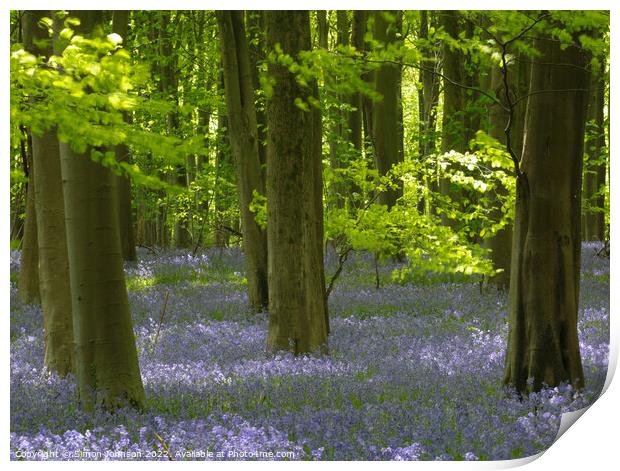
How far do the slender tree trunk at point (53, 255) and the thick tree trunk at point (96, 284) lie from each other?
1.41 meters

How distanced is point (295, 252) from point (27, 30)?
390cm

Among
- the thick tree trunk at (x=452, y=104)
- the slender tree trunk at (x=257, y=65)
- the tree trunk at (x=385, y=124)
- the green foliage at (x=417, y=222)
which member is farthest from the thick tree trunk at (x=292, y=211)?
the tree trunk at (x=385, y=124)

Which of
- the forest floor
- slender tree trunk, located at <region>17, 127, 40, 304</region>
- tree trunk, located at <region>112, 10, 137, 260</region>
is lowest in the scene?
the forest floor

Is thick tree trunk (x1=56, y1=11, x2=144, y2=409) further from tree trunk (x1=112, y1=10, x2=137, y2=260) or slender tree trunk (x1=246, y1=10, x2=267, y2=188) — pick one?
slender tree trunk (x1=246, y1=10, x2=267, y2=188)

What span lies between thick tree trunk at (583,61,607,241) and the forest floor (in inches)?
37.0

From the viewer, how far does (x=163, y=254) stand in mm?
11305

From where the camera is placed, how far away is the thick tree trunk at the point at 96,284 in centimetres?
553

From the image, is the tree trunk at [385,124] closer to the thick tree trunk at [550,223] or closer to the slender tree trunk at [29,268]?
the slender tree trunk at [29,268]

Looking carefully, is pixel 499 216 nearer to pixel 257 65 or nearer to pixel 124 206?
pixel 257 65

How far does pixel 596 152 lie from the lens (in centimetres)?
869

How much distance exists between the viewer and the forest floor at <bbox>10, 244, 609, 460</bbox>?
539cm

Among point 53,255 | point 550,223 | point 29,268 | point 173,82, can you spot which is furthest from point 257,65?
point 550,223

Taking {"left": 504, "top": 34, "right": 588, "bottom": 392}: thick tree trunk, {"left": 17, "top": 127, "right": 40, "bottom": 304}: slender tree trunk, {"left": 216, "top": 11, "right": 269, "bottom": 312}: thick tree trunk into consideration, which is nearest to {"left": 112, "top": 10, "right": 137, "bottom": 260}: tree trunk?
{"left": 17, "top": 127, "right": 40, "bottom": 304}: slender tree trunk
